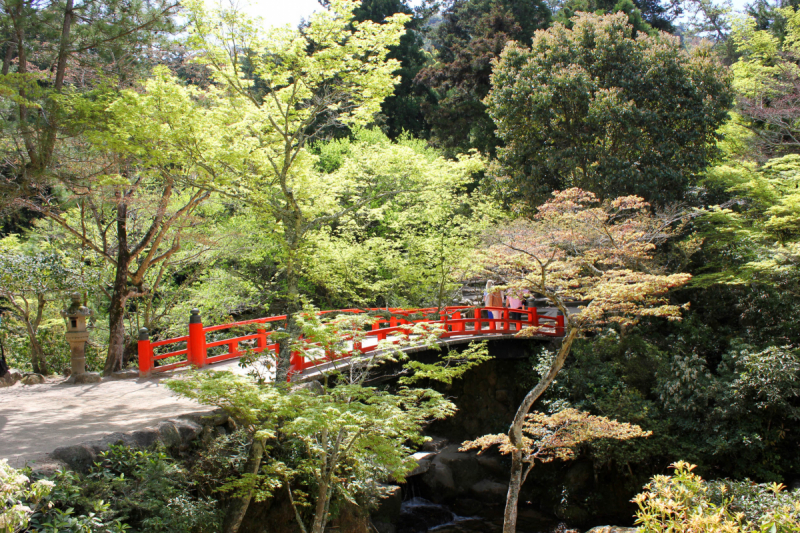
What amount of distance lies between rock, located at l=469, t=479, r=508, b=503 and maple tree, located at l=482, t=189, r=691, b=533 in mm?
1431

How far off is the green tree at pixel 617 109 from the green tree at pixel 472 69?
5887mm

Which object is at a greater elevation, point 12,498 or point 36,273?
point 36,273

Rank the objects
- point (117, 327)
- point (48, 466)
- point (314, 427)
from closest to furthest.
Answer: point (48, 466) < point (314, 427) < point (117, 327)

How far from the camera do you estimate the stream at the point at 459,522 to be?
11702 millimetres

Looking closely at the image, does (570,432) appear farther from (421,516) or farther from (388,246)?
(388,246)

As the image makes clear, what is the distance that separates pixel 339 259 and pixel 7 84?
26.5ft

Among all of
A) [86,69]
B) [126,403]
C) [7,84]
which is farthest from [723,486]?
[86,69]

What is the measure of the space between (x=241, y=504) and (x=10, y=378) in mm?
5836

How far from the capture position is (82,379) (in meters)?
9.39

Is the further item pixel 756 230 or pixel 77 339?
pixel 756 230

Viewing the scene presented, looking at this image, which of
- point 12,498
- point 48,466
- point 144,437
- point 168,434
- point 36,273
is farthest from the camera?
point 36,273

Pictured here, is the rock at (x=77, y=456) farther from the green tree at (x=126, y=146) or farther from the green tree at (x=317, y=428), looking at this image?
the green tree at (x=126, y=146)

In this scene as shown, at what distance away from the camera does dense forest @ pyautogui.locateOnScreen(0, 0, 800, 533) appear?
6.60 meters

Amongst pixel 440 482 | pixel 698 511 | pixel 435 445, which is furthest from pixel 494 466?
pixel 698 511
